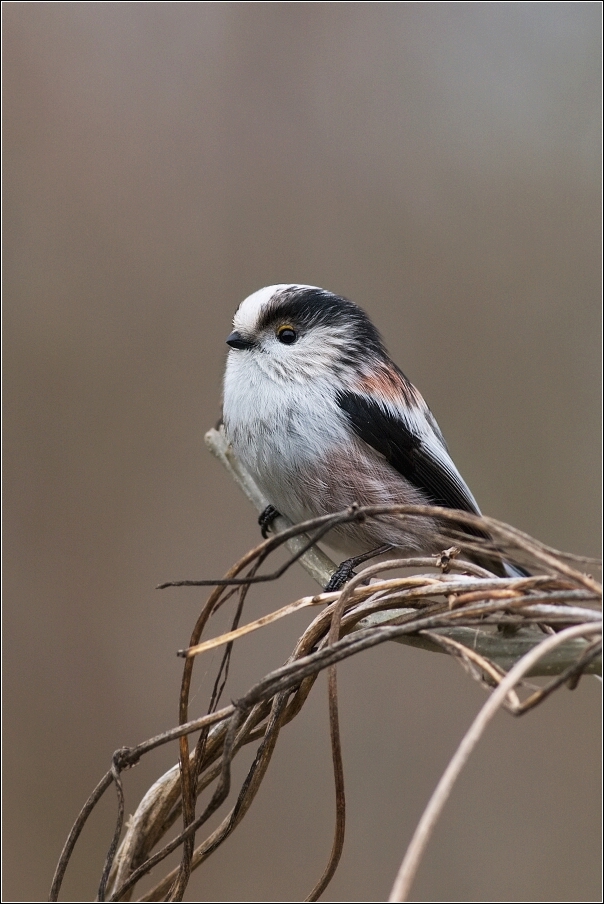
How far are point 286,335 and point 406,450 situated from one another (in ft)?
1.31

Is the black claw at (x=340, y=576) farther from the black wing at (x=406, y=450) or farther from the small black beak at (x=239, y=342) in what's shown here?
the small black beak at (x=239, y=342)

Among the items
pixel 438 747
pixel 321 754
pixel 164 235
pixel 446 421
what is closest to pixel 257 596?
pixel 321 754

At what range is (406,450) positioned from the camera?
1.91 metres

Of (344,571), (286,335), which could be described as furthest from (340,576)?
(286,335)

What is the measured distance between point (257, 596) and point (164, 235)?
146cm

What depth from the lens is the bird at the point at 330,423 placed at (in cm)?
173

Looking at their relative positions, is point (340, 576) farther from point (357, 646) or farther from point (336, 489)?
point (357, 646)

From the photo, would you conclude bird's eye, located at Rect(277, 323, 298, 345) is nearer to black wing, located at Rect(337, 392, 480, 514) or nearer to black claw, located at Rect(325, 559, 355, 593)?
black wing, located at Rect(337, 392, 480, 514)

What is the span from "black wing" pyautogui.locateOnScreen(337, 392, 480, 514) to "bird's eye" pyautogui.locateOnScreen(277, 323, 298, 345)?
0.19 meters

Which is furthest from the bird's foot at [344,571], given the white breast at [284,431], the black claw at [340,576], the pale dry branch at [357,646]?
the pale dry branch at [357,646]

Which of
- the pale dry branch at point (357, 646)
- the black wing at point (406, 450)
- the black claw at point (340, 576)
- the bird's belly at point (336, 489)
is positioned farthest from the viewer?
the black wing at point (406, 450)

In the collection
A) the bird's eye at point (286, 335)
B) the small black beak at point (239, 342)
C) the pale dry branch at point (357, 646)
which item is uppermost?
the small black beak at point (239, 342)

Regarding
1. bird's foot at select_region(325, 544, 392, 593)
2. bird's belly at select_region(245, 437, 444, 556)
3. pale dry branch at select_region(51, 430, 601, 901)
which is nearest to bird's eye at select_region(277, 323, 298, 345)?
bird's belly at select_region(245, 437, 444, 556)

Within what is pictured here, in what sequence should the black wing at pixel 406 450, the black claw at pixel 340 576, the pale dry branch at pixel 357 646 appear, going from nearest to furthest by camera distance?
the pale dry branch at pixel 357 646
the black claw at pixel 340 576
the black wing at pixel 406 450
